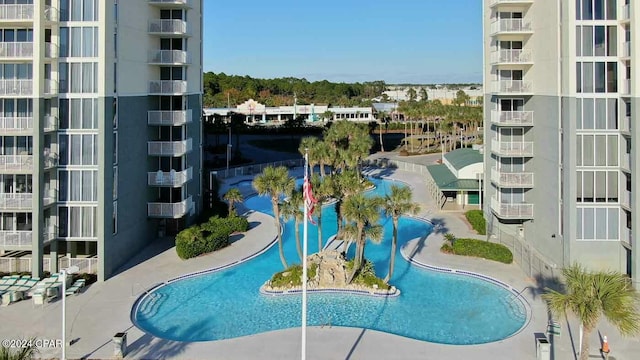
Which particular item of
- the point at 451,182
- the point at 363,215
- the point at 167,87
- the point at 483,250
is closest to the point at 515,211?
the point at 483,250

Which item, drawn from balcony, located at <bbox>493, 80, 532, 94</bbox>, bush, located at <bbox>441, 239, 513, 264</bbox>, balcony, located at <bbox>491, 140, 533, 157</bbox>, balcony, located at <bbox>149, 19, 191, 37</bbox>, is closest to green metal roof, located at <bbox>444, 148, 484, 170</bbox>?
balcony, located at <bbox>491, 140, 533, 157</bbox>

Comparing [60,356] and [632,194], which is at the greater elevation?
[632,194]

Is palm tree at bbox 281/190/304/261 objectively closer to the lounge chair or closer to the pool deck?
the pool deck

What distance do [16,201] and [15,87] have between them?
522 centimetres

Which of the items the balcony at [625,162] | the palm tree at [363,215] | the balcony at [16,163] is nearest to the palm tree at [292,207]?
the palm tree at [363,215]

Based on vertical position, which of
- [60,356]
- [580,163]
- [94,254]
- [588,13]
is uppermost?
[588,13]

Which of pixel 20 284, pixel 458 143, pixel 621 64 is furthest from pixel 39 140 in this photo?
pixel 458 143

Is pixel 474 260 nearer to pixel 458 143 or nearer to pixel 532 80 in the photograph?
pixel 532 80

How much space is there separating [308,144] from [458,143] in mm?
43402

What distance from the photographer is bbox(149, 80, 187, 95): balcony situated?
33875mm

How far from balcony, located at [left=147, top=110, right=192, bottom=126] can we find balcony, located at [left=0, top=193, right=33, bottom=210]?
27.6 ft

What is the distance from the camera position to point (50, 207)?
92.1 ft

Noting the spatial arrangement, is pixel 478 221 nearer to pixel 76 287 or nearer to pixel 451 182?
pixel 451 182

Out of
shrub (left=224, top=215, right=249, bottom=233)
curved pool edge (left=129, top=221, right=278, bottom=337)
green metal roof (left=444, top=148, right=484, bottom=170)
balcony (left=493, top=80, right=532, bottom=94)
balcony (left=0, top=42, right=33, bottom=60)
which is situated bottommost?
curved pool edge (left=129, top=221, right=278, bottom=337)
